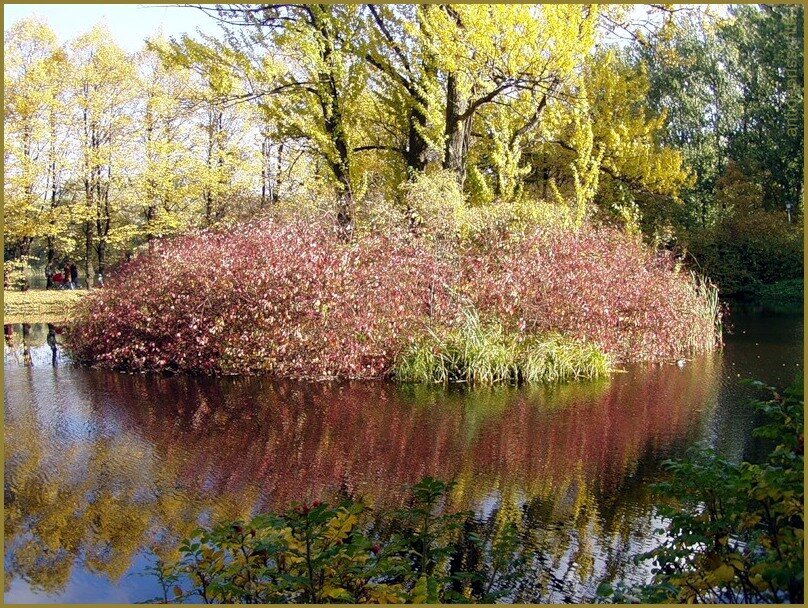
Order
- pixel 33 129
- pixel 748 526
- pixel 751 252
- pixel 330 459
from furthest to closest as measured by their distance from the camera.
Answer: pixel 751 252
pixel 33 129
pixel 330 459
pixel 748 526

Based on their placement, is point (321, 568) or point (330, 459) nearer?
point (321, 568)

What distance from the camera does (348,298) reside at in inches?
424

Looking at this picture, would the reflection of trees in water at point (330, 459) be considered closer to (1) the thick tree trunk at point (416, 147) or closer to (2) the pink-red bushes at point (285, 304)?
(2) the pink-red bushes at point (285, 304)

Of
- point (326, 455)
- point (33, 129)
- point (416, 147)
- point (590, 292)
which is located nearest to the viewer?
point (326, 455)

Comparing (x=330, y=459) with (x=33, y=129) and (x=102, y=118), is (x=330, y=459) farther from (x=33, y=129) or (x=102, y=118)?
(x=102, y=118)

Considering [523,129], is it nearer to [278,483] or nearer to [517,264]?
[517,264]

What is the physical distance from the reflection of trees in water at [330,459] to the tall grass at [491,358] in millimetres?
488

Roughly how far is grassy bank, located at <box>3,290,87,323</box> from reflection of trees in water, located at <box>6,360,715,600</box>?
34.5ft

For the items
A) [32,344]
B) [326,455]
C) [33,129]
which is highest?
[33,129]

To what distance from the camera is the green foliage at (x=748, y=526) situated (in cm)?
309

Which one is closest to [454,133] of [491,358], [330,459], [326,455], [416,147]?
[416,147]

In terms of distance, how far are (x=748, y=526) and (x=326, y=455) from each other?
4.27 metres

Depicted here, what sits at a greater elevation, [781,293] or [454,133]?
[454,133]

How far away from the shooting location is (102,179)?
2480 centimetres
